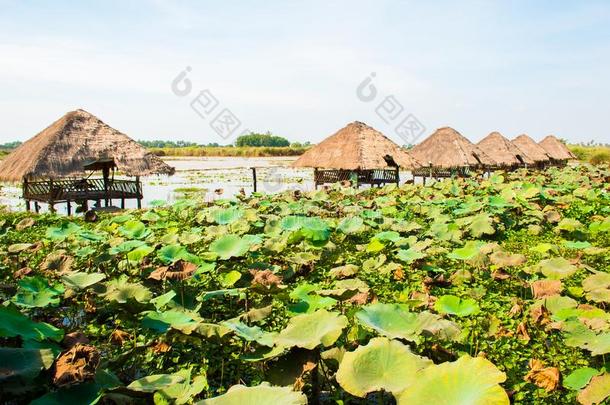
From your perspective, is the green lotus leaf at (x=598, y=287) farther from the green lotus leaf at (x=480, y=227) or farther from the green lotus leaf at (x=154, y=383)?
the green lotus leaf at (x=154, y=383)

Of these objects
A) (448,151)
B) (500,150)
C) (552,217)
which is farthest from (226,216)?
(500,150)

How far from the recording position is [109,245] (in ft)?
15.1

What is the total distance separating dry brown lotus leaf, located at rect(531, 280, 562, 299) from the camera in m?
3.18

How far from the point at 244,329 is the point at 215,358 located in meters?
0.62

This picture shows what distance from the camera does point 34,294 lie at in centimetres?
302

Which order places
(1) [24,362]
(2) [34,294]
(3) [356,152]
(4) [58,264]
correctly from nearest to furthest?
1. (1) [24,362]
2. (2) [34,294]
3. (4) [58,264]
4. (3) [356,152]

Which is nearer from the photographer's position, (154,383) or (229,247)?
(154,383)

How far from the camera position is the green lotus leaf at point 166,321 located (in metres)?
2.49

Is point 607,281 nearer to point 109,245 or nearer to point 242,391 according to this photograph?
point 242,391

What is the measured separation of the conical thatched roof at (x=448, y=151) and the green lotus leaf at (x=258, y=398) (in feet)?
57.5

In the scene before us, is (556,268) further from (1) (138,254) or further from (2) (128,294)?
(1) (138,254)

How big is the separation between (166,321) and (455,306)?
5.62 feet

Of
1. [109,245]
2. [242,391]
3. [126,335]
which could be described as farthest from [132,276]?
[242,391]


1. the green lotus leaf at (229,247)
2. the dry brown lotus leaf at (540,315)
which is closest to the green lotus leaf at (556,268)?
the dry brown lotus leaf at (540,315)
